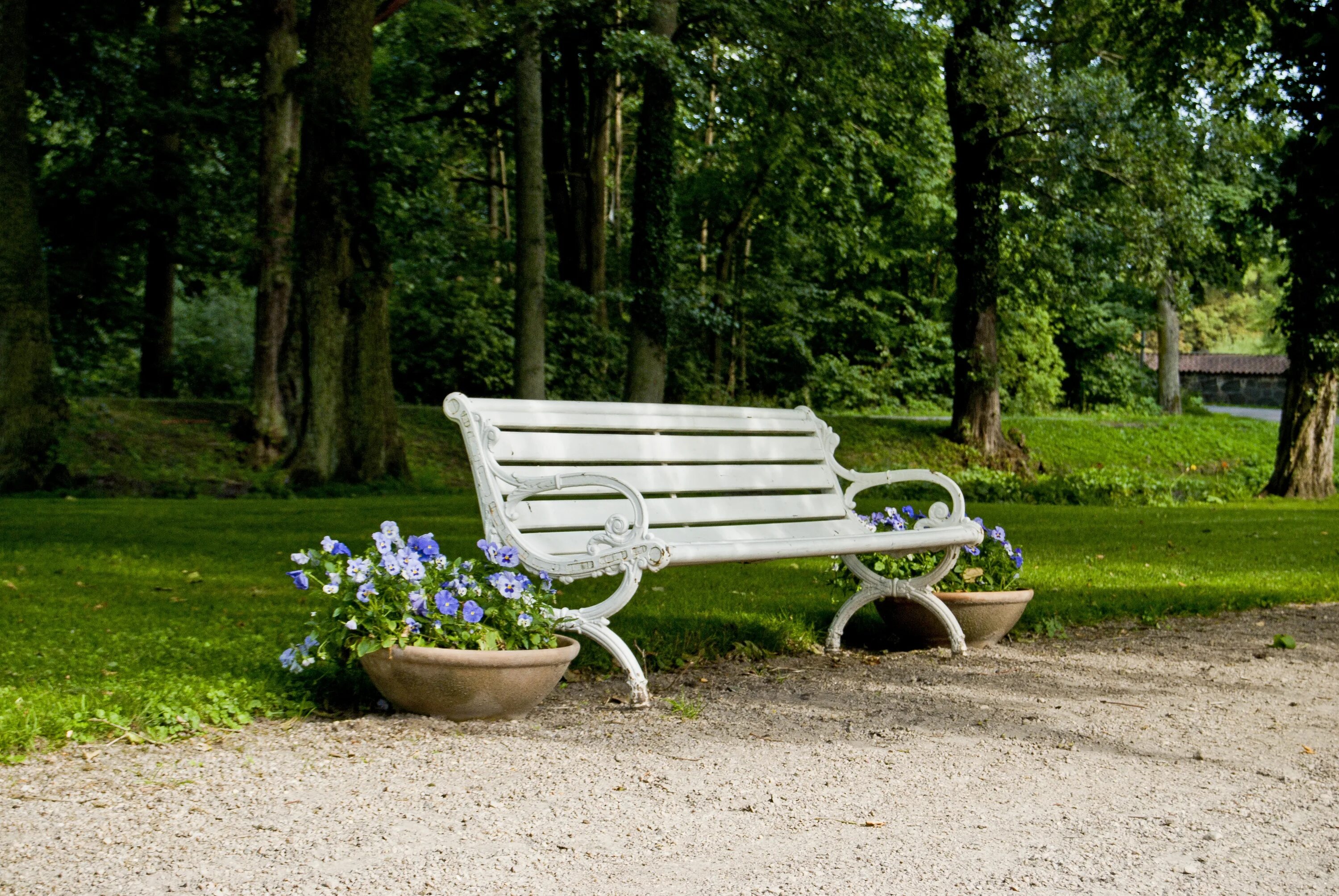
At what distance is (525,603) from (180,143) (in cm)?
1760

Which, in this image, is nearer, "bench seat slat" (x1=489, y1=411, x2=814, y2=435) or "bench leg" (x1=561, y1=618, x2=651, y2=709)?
"bench leg" (x1=561, y1=618, x2=651, y2=709)

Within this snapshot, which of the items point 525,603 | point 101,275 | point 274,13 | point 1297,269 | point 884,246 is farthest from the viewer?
point 884,246

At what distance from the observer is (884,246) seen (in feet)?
84.7

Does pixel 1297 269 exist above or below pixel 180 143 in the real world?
below

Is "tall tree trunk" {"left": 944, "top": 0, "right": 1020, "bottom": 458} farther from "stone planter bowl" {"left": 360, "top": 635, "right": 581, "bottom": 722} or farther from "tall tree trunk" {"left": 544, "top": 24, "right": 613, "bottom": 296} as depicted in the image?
"stone planter bowl" {"left": 360, "top": 635, "right": 581, "bottom": 722}

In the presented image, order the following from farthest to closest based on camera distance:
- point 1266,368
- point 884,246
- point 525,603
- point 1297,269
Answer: point 1266,368 → point 884,246 → point 1297,269 → point 525,603

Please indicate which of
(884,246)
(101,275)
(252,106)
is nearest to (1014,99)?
(884,246)

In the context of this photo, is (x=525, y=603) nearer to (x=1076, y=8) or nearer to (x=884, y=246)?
(x=1076, y=8)

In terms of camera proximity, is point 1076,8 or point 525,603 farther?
point 1076,8

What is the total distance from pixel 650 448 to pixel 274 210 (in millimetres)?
11771

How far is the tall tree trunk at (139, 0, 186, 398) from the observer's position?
18328 mm

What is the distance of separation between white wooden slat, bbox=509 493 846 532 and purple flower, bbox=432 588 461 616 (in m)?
0.66

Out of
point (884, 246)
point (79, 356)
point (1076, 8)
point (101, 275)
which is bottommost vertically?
point (79, 356)

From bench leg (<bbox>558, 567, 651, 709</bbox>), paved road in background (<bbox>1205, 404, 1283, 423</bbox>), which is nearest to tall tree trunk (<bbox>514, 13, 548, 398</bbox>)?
bench leg (<bbox>558, 567, 651, 709</bbox>)
